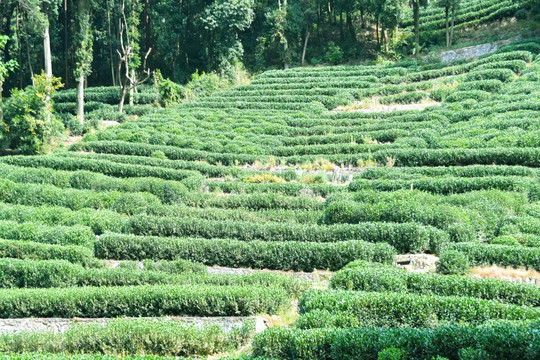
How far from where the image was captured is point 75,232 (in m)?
22.1

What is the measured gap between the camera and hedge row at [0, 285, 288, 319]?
15789mm

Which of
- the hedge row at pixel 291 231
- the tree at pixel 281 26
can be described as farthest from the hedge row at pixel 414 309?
the tree at pixel 281 26

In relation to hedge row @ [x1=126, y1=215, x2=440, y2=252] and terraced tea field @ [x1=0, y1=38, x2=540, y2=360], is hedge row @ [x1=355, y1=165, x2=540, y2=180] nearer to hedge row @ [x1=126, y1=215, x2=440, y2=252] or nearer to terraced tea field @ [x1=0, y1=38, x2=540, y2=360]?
terraced tea field @ [x1=0, y1=38, x2=540, y2=360]

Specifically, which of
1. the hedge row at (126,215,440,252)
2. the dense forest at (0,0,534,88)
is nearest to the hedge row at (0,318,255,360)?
the hedge row at (126,215,440,252)

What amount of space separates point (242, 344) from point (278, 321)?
4.83 feet

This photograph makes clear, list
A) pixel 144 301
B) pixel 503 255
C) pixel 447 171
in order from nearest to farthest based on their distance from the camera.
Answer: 1. pixel 144 301
2. pixel 503 255
3. pixel 447 171

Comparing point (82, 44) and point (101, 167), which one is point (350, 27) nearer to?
point (82, 44)

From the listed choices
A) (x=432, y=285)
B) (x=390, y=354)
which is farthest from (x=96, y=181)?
(x=390, y=354)

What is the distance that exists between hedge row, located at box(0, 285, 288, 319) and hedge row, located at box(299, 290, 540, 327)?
2.20m

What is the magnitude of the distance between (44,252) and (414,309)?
1420 centimetres

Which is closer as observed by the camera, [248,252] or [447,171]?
[248,252]

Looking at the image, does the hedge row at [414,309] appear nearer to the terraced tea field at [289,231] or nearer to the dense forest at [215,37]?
the terraced tea field at [289,231]

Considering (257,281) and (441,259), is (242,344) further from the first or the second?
(441,259)

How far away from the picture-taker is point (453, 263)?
1716 cm
